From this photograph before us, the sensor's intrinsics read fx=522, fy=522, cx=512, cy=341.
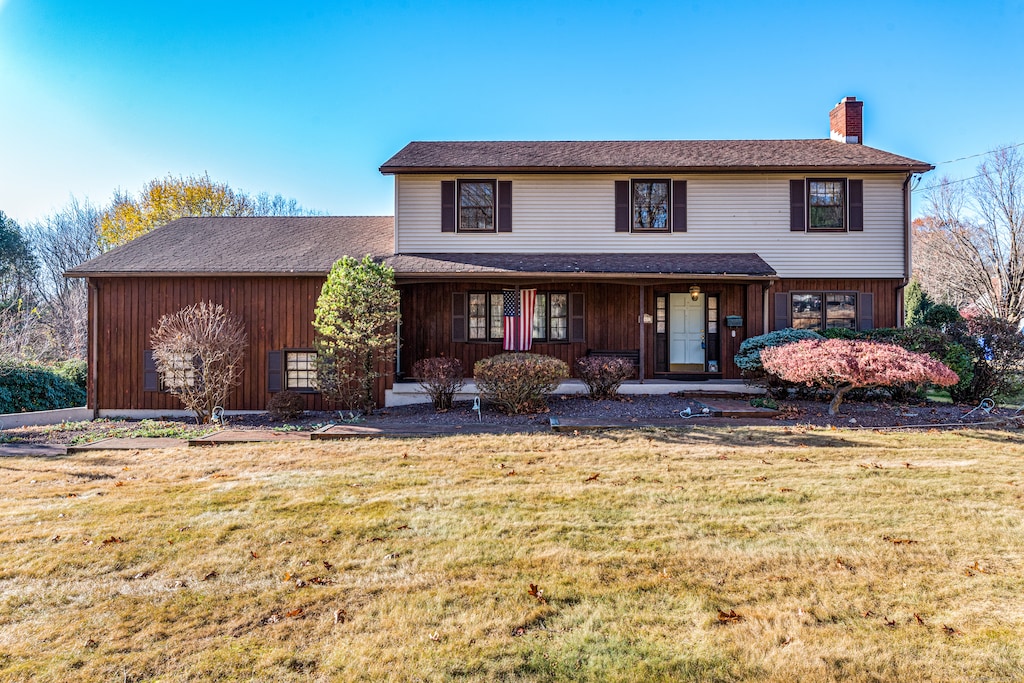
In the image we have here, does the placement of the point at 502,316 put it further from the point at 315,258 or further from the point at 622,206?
the point at 315,258

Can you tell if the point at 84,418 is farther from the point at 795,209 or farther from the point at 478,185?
the point at 795,209

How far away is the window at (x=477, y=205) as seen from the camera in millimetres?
12570

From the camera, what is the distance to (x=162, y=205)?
2842 centimetres

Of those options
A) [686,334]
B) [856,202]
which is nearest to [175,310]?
[686,334]

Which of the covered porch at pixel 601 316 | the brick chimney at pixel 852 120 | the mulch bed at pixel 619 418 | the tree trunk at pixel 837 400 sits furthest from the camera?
the brick chimney at pixel 852 120

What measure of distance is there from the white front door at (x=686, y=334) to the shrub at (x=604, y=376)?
9.74ft

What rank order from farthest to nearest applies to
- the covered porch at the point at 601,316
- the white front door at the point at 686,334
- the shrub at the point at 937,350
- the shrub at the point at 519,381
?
the white front door at the point at 686,334, the covered porch at the point at 601,316, the shrub at the point at 937,350, the shrub at the point at 519,381

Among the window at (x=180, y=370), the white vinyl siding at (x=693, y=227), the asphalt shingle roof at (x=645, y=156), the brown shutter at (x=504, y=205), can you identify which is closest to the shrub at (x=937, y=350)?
the white vinyl siding at (x=693, y=227)

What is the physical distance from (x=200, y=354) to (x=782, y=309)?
12585mm

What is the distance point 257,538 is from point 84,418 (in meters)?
10.5

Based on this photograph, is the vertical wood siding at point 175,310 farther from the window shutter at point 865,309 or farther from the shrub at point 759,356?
Answer: the window shutter at point 865,309

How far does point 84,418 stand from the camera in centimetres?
1138

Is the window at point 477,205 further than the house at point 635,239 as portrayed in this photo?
Yes

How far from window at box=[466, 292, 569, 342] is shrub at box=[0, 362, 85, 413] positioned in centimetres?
1102
